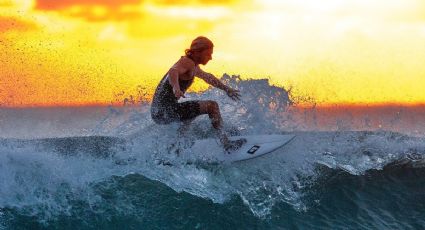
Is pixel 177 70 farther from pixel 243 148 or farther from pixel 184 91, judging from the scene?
pixel 243 148

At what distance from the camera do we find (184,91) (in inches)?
254

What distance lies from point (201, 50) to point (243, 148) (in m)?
1.47

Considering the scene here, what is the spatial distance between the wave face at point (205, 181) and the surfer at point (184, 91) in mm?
274

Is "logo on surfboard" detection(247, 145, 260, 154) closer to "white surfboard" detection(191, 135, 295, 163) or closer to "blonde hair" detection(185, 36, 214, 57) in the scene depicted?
"white surfboard" detection(191, 135, 295, 163)

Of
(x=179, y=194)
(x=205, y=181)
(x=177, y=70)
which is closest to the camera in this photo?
(x=177, y=70)

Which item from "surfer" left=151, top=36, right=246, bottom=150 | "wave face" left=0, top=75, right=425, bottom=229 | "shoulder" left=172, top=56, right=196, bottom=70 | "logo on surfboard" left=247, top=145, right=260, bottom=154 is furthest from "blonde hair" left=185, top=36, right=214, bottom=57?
"logo on surfboard" left=247, top=145, right=260, bottom=154

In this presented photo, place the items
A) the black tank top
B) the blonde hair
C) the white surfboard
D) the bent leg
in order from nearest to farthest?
the blonde hair < the bent leg < the black tank top < the white surfboard

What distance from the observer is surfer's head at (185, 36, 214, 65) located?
614 centimetres

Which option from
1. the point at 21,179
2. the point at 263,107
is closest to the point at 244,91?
the point at 263,107

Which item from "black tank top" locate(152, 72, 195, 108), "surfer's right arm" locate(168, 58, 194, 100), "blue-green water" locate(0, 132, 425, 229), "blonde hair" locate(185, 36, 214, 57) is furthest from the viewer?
"black tank top" locate(152, 72, 195, 108)

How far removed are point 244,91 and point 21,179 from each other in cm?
357

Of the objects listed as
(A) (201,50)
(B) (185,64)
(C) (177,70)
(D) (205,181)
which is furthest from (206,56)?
(D) (205,181)

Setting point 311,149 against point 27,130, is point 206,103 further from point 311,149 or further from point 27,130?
point 27,130

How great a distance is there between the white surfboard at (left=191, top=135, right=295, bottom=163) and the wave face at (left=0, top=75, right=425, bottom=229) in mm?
101
